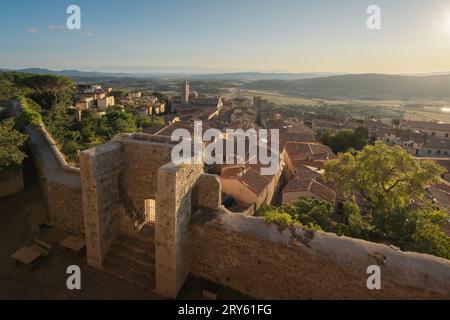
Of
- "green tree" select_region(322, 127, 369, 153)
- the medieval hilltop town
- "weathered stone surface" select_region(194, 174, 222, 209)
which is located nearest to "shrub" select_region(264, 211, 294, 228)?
the medieval hilltop town

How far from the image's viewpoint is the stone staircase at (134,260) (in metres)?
8.92

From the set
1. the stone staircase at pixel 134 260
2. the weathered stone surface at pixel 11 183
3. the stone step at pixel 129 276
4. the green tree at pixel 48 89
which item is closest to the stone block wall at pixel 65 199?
the stone staircase at pixel 134 260

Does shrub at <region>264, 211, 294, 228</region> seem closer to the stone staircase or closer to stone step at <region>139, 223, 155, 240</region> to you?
the stone staircase

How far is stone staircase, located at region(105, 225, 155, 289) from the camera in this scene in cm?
892

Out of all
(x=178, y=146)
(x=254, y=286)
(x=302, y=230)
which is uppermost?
(x=178, y=146)

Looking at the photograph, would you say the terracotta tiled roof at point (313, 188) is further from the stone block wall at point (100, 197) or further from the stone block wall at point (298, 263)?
the stone block wall at point (100, 197)

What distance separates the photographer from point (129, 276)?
8977mm

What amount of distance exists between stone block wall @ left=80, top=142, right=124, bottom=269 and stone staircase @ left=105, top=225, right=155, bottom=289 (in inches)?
11.4

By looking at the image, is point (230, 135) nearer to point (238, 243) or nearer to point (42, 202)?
point (42, 202)

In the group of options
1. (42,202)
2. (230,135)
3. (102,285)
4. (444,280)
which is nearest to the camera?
(444,280)

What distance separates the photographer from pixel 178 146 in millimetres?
8859
